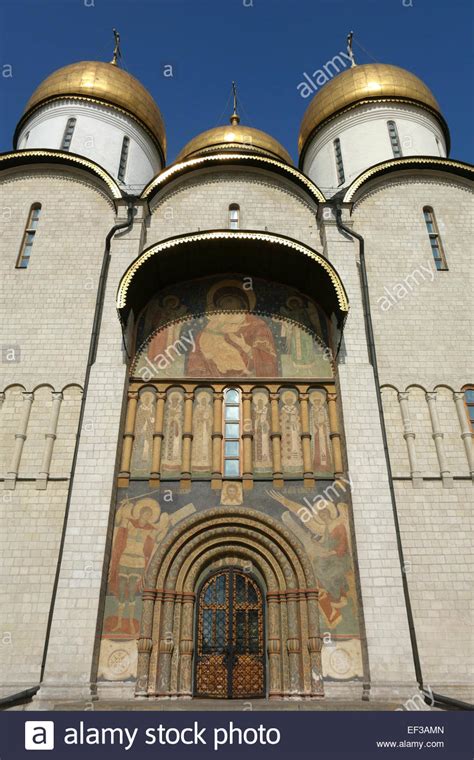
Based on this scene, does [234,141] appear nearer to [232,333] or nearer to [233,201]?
[233,201]

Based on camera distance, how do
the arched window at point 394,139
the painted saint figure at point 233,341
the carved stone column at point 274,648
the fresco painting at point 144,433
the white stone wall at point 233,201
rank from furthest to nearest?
the arched window at point 394,139 → the white stone wall at point 233,201 → the painted saint figure at point 233,341 → the fresco painting at point 144,433 → the carved stone column at point 274,648

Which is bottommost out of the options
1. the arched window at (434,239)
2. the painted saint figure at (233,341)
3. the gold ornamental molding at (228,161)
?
the painted saint figure at (233,341)

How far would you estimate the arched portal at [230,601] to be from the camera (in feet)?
21.6

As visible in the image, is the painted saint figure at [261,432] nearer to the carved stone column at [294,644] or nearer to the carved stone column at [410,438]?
the carved stone column at [294,644]

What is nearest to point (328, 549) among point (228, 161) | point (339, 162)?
point (228, 161)

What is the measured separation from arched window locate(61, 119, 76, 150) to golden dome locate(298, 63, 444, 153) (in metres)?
5.36

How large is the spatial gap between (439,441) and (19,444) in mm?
5691

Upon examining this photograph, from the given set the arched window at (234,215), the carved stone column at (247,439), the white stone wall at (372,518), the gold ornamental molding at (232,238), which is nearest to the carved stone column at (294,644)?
the white stone wall at (372,518)

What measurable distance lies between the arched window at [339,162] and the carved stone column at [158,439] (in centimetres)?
701

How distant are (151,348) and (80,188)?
355 centimetres

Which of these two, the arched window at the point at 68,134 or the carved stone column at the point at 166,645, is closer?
the carved stone column at the point at 166,645

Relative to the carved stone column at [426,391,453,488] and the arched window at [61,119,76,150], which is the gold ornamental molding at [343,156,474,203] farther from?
the arched window at [61,119,76,150]

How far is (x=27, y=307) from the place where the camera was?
879 cm

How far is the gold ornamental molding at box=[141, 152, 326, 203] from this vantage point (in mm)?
9992
